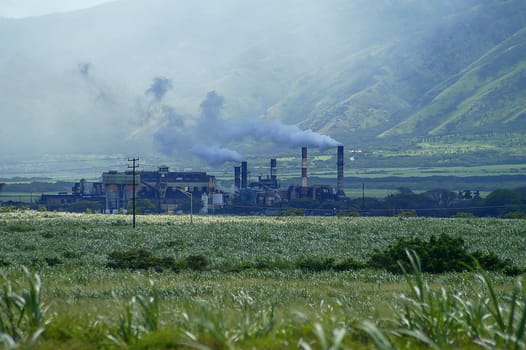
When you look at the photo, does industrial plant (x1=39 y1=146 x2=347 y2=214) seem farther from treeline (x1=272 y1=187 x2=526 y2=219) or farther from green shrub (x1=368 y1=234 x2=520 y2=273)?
green shrub (x1=368 y1=234 x2=520 y2=273)

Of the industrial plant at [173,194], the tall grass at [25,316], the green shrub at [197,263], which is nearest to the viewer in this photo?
the tall grass at [25,316]

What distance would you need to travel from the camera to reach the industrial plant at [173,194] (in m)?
137

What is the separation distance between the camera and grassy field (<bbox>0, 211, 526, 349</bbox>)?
10703 millimetres

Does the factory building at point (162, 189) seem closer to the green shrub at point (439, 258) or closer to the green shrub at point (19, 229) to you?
the green shrub at point (19, 229)

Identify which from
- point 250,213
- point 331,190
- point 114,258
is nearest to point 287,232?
point 114,258

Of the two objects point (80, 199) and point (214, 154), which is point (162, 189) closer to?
point (80, 199)

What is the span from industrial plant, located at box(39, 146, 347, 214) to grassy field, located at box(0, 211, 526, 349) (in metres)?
59.0

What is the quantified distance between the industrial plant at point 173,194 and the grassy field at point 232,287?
59.0 meters

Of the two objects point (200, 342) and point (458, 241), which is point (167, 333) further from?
point (458, 241)

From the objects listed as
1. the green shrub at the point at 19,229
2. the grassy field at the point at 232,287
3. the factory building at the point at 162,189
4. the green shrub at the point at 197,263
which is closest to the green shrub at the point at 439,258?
the grassy field at the point at 232,287

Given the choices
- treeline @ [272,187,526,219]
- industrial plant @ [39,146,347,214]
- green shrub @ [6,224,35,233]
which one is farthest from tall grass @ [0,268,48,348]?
industrial plant @ [39,146,347,214]

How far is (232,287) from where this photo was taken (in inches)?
974

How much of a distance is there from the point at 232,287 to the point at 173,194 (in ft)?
386

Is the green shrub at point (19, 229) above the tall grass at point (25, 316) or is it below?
below
